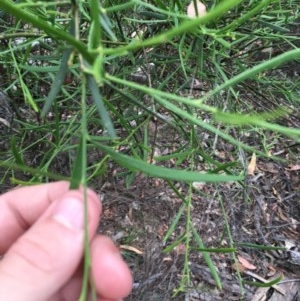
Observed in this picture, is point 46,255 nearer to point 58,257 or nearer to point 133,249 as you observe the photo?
point 58,257

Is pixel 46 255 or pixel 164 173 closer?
pixel 164 173

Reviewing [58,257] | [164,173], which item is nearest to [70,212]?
[58,257]

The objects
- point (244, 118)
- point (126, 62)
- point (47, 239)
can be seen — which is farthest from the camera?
point (126, 62)

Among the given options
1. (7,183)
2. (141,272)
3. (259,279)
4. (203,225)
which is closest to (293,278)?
(259,279)

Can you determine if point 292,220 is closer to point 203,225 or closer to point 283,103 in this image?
point 203,225

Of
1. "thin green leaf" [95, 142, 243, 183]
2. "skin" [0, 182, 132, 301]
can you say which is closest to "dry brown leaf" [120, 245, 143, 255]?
"skin" [0, 182, 132, 301]

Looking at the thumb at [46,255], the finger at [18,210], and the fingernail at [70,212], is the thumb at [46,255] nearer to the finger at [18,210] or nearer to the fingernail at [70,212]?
the fingernail at [70,212]

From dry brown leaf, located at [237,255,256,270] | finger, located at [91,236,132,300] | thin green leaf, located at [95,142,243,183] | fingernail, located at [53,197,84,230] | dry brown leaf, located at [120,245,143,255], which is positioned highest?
thin green leaf, located at [95,142,243,183]

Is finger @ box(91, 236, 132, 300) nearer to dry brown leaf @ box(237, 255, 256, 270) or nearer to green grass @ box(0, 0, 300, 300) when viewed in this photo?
green grass @ box(0, 0, 300, 300)
